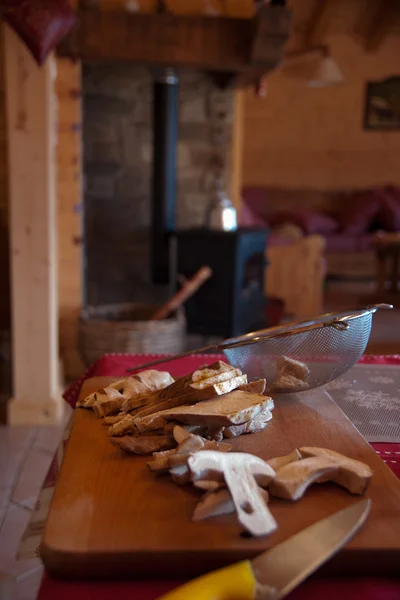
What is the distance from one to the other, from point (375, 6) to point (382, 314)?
3185 mm

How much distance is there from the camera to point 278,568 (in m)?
0.53

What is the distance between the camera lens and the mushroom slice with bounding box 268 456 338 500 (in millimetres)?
643

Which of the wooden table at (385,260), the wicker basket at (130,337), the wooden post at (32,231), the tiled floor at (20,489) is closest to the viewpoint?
the tiled floor at (20,489)

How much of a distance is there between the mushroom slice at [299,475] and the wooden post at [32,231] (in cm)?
193

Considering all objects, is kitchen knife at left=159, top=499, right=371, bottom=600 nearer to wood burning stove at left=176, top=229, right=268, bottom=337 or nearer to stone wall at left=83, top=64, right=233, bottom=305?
wood burning stove at left=176, top=229, right=268, bottom=337

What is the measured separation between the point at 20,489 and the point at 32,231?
96cm

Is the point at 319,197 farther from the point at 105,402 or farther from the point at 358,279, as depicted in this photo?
the point at 105,402

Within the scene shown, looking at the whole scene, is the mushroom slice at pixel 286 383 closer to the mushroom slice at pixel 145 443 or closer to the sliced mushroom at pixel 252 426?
the sliced mushroom at pixel 252 426

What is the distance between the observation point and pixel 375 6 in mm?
6219

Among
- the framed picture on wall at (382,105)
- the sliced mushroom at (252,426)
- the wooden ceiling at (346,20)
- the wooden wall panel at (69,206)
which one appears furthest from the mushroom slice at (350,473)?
the framed picture on wall at (382,105)

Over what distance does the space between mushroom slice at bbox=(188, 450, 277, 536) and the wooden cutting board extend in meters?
0.01

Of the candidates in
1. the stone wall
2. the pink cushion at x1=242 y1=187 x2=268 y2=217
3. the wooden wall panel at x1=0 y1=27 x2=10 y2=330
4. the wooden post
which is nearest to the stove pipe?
the stone wall

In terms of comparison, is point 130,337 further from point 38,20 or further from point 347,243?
point 347,243

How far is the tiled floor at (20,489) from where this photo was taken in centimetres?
150
